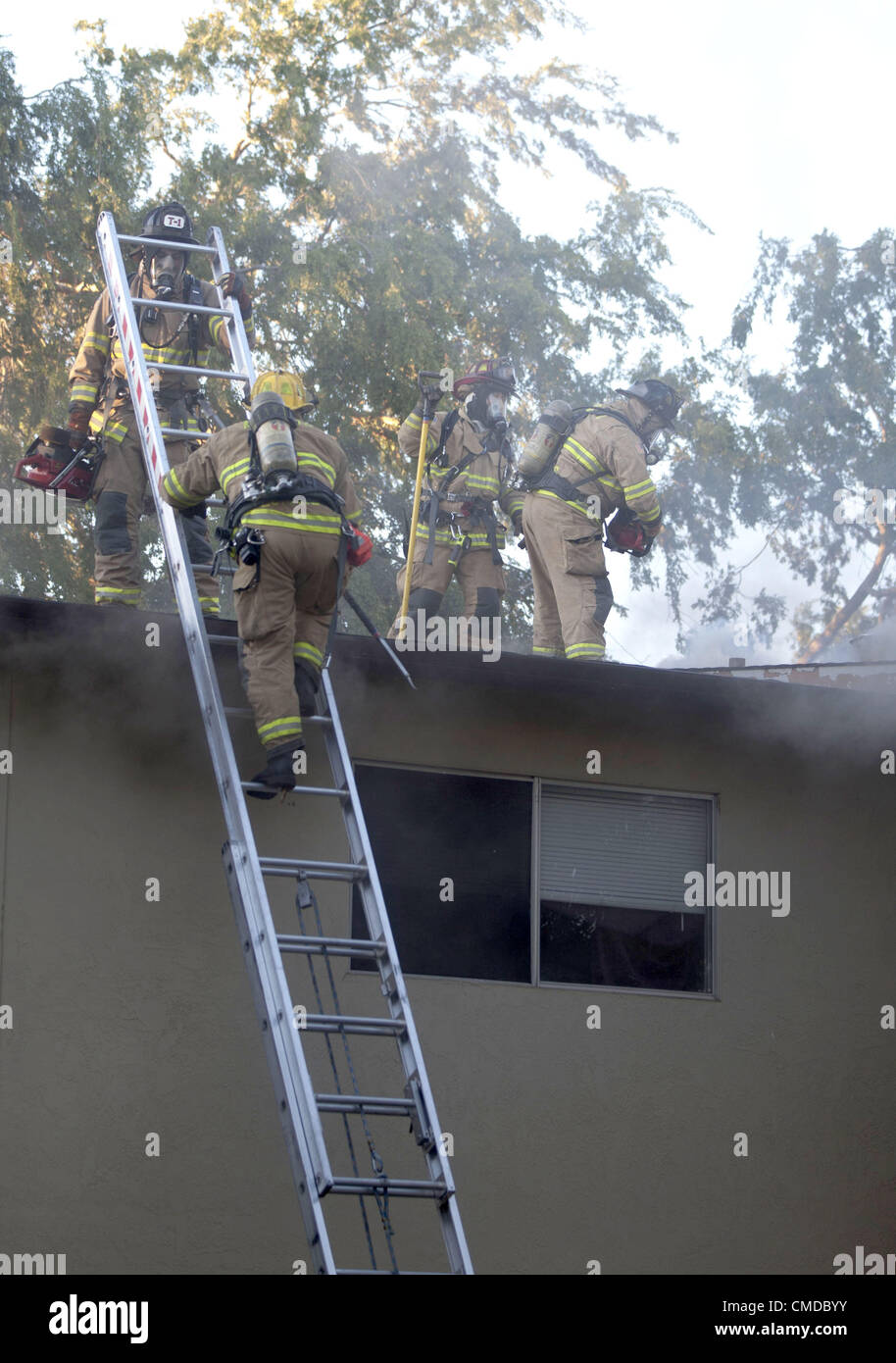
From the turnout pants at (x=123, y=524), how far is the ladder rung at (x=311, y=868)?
100.0 inches

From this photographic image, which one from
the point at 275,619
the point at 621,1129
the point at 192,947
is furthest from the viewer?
the point at 621,1129

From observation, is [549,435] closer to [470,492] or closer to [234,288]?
[470,492]

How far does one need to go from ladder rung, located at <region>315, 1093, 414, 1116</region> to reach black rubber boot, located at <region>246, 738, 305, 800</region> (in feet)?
3.77

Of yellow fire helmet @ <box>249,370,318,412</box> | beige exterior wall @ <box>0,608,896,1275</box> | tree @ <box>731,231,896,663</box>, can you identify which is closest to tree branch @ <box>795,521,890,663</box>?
tree @ <box>731,231,896,663</box>

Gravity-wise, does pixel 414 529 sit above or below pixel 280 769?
above

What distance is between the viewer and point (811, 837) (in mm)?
8047

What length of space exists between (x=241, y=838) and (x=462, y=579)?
4516 millimetres

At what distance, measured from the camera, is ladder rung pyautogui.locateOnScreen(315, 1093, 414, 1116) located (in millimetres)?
5238

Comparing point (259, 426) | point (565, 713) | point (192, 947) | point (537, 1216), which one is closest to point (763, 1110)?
point (537, 1216)

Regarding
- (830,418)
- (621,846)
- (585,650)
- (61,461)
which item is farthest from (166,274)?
(830,418)

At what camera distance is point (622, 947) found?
7.70 m

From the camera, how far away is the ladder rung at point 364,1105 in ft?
17.2
